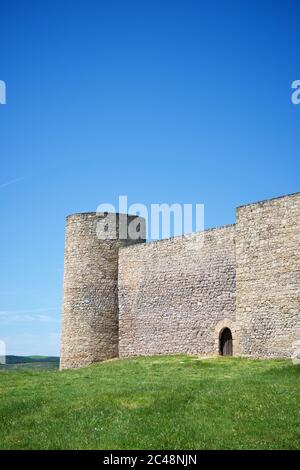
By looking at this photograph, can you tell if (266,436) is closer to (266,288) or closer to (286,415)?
(286,415)

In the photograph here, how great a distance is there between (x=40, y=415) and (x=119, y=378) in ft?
16.9

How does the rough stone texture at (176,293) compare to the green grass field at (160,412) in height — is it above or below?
above

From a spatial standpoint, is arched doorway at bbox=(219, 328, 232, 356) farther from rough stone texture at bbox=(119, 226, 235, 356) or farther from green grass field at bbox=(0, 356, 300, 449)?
green grass field at bbox=(0, 356, 300, 449)

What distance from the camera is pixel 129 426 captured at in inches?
482

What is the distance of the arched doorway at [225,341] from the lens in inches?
967

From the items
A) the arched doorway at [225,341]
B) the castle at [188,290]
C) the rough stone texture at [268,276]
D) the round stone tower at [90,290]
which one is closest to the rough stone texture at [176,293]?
the castle at [188,290]

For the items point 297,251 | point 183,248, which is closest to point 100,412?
point 297,251

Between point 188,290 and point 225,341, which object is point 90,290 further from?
point 225,341

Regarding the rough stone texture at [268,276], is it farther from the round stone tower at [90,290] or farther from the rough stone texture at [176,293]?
the round stone tower at [90,290]

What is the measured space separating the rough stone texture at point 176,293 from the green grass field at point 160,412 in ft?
20.3

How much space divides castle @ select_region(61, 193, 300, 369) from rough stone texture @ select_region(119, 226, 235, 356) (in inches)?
1.5

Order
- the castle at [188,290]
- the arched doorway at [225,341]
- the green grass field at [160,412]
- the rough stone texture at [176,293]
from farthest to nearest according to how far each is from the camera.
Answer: the rough stone texture at [176,293] → the arched doorway at [225,341] → the castle at [188,290] → the green grass field at [160,412]

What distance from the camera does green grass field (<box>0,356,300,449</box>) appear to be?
11.4 m
